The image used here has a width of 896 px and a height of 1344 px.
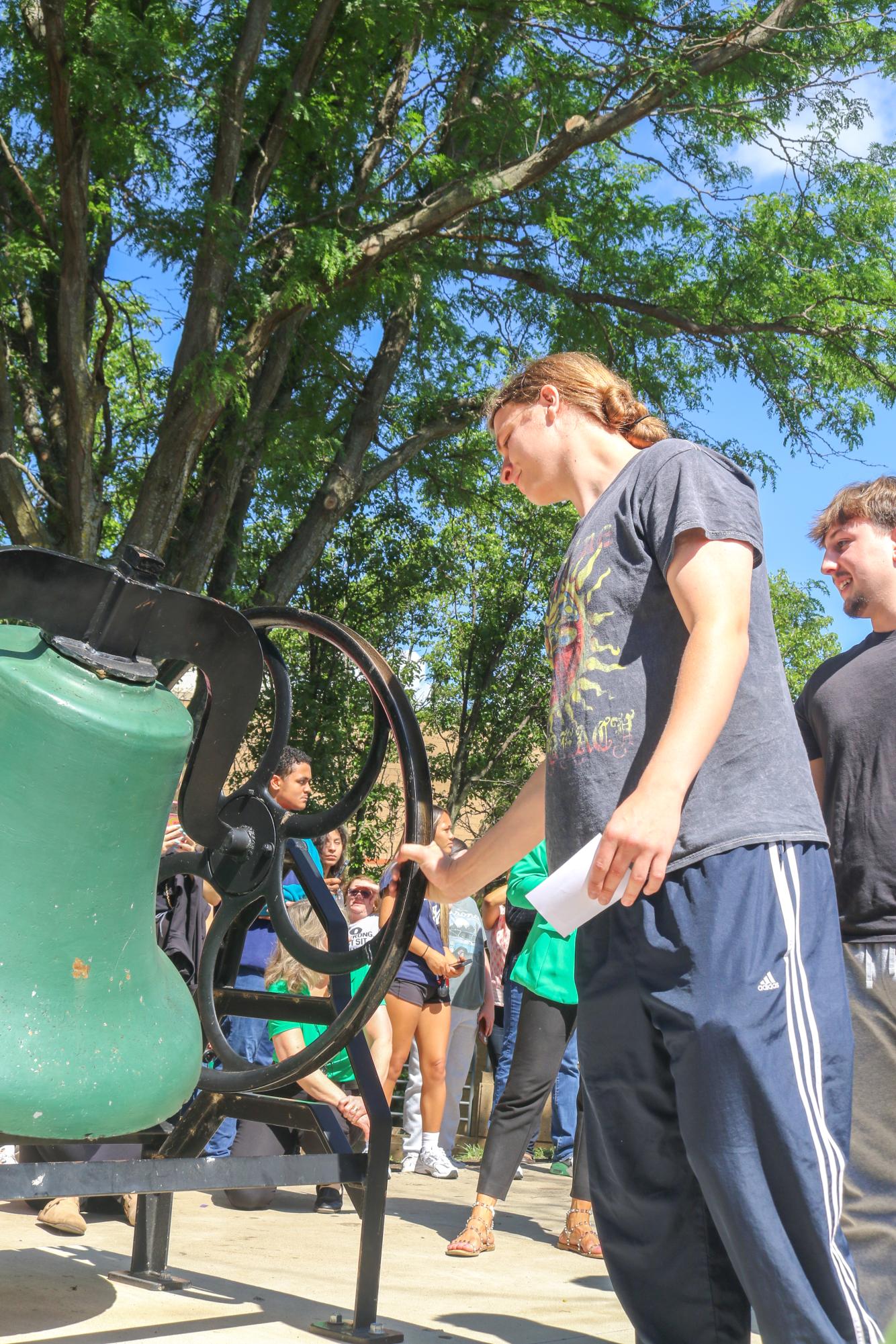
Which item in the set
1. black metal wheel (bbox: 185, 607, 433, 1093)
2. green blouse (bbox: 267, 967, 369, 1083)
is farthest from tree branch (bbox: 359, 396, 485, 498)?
black metal wheel (bbox: 185, 607, 433, 1093)

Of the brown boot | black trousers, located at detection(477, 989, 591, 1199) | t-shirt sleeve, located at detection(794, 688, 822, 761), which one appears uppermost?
t-shirt sleeve, located at detection(794, 688, 822, 761)

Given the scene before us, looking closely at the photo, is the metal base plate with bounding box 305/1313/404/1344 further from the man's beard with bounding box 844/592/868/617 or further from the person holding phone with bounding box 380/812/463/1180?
the person holding phone with bounding box 380/812/463/1180

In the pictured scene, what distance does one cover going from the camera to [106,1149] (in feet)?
14.8

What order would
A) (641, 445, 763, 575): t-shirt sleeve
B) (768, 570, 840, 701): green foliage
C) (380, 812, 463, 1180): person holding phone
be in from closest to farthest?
(641, 445, 763, 575): t-shirt sleeve < (380, 812, 463, 1180): person holding phone < (768, 570, 840, 701): green foliage

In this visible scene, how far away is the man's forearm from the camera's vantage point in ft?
5.76

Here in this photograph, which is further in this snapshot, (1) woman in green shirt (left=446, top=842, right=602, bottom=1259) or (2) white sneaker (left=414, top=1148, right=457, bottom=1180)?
(2) white sneaker (left=414, top=1148, right=457, bottom=1180)

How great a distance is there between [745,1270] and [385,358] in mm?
10476

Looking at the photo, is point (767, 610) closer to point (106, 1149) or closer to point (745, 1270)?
point (745, 1270)

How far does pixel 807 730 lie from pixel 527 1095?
2.29 metres

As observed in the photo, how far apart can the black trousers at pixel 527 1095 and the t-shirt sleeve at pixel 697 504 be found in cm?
293

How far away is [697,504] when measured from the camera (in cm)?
195

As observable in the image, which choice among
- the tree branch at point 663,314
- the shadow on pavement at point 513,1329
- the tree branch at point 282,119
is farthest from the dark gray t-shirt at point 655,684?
the tree branch at point 663,314

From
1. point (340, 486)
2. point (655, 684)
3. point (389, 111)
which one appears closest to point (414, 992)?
point (655, 684)

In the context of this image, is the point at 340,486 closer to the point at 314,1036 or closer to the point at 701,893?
the point at 314,1036
